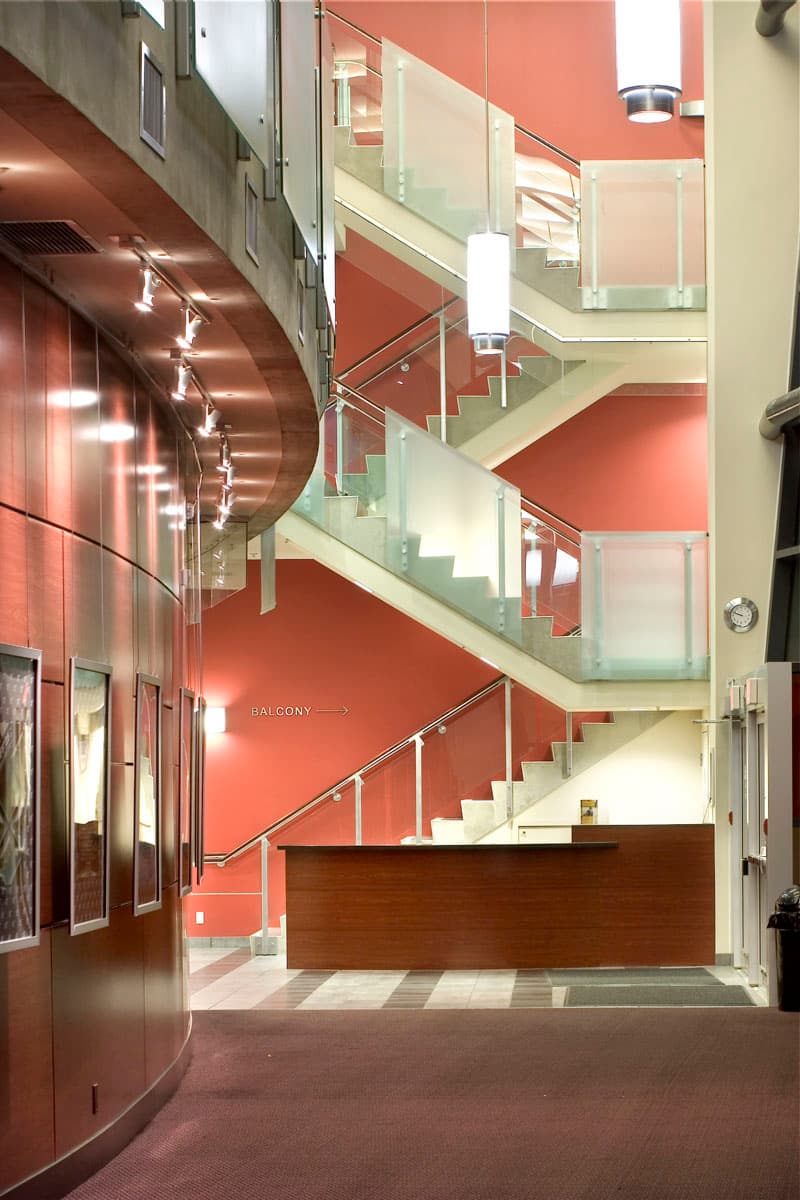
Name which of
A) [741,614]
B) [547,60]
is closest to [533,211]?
[547,60]

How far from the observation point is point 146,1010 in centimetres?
743

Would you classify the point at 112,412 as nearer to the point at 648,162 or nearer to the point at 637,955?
the point at 637,955

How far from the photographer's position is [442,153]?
14656mm

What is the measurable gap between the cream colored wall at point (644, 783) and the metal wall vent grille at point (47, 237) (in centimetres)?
966

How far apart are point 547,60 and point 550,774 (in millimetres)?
7771

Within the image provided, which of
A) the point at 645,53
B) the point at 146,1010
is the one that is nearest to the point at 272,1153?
the point at 146,1010

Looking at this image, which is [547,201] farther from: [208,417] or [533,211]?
[208,417]

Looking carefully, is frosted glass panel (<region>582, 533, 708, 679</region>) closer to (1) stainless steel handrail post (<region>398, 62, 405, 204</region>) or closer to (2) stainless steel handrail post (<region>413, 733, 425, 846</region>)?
(2) stainless steel handrail post (<region>413, 733, 425, 846</region>)

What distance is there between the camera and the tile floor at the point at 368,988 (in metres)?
11.4

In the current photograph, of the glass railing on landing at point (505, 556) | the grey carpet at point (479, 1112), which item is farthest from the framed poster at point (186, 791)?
the glass railing on landing at point (505, 556)

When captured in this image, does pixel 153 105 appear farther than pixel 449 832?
No

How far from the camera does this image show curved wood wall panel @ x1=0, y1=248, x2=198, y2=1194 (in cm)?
565

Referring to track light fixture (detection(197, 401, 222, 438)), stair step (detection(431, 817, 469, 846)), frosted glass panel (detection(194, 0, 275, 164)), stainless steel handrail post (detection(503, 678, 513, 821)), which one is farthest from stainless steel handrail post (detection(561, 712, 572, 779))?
frosted glass panel (detection(194, 0, 275, 164))

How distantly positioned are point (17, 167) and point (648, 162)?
35.0 ft
